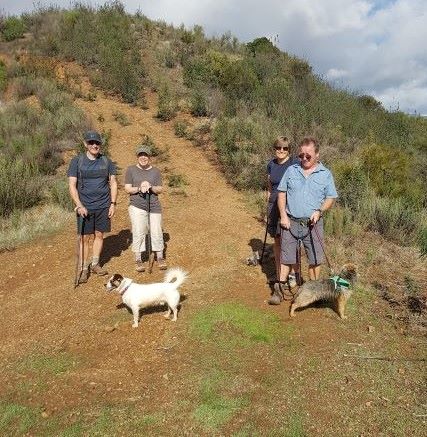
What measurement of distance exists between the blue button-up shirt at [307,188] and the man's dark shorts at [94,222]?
2.44 m

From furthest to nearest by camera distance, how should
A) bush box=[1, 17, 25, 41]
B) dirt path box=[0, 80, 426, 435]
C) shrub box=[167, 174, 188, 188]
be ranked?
bush box=[1, 17, 25, 41] < shrub box=[167, 174, 188, 188] < dirt path box=[0, 80, 426, 435]

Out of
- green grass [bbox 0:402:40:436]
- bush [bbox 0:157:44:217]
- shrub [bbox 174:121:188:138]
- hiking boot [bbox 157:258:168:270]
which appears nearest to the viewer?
green grass [bbox 0:402:40:436]

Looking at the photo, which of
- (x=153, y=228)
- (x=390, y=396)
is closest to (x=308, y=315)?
(x=390, y=396)

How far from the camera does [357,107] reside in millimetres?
13844

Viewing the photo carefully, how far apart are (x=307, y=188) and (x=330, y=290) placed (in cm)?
112

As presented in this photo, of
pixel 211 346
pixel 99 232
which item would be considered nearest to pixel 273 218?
pixel 211 346

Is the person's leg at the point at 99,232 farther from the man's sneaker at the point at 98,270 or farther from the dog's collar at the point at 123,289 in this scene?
the dog's collar at the point at 123,289

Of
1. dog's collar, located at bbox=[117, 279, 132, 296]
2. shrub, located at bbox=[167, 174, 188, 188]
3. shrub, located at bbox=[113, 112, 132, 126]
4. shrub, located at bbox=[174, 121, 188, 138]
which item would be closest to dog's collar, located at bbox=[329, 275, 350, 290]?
dog's collar, located at bbox=[117, 279, 132, 296]

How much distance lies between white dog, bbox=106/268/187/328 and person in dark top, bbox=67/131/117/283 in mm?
1321

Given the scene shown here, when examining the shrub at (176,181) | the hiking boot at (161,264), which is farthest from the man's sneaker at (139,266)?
the shrub at (176,181)

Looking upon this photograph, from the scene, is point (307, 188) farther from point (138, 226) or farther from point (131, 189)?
point (138, 226)

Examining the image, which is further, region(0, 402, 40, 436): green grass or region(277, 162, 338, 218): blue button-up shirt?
region(277, 162, 338, 218): blue button-up shirt

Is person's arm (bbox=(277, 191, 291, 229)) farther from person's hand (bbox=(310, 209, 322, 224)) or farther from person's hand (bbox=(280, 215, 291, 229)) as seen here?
person's hand (bbox=(310, 209, 322, 224))

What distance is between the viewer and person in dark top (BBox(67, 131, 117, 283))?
5625 mm
